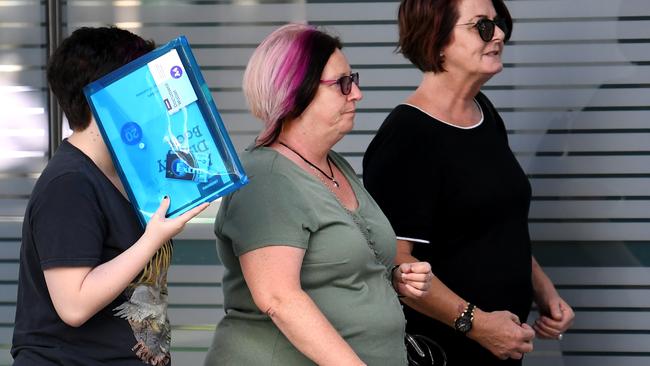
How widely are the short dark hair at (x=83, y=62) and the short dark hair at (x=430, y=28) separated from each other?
1.19m

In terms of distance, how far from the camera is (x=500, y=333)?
143 inches

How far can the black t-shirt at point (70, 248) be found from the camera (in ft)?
8.92

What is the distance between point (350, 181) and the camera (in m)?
3.31

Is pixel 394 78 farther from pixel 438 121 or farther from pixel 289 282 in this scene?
pixel 289 282

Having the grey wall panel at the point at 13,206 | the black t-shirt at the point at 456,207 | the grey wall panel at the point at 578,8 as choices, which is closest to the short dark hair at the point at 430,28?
the black t-shirt at the point at 456,207

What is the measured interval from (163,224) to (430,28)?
57.4 inches

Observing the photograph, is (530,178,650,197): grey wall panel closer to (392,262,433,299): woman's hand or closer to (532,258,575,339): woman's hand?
(532,258,575,339): woman's hand

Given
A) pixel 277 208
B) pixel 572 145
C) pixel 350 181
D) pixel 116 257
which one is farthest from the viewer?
pixel 572 145

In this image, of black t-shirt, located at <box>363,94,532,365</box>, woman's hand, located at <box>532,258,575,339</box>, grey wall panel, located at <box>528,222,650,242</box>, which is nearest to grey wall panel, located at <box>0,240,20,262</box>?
black t-shirt, located at <box>363,94,532,365</box>

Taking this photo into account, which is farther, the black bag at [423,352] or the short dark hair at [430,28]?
the short dark hair at [430,28]

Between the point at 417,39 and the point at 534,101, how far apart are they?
119cm

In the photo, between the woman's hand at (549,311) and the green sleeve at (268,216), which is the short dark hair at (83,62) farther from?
the woman's hand at (549,311)

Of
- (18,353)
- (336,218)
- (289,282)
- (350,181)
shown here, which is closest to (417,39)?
(350,181)

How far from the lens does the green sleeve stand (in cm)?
291
